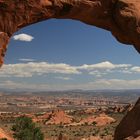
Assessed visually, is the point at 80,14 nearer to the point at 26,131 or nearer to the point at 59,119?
the point at 26,131

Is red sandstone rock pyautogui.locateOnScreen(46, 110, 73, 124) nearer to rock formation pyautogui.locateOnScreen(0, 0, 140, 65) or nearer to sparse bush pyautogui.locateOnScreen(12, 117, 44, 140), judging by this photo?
sparse bush pyautogui.locateOnScreen(12, 117, 44, 140)

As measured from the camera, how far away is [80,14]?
1819 centimetres

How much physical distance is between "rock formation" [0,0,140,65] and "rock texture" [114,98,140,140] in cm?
345

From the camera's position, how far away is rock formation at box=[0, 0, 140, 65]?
15.9m

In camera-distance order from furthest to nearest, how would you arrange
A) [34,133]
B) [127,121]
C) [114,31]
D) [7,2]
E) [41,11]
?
[34,133] < [114,31] < [127,121] < [41,11] < [7,2]

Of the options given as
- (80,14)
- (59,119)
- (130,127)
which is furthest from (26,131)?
(59,119)

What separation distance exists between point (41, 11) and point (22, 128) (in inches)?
1200

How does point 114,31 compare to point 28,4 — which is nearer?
point 28,4

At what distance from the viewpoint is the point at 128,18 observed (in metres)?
18.3

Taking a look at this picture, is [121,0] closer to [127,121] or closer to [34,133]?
[127,121]

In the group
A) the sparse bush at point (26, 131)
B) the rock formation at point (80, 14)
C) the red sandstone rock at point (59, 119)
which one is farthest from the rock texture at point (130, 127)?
the red sandstone rock at point (59, 119)

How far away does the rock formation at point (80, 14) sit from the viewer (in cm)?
1591

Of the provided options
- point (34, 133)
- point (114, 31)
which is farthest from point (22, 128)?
point (114, 31)

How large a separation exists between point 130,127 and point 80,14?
20.1 feet
